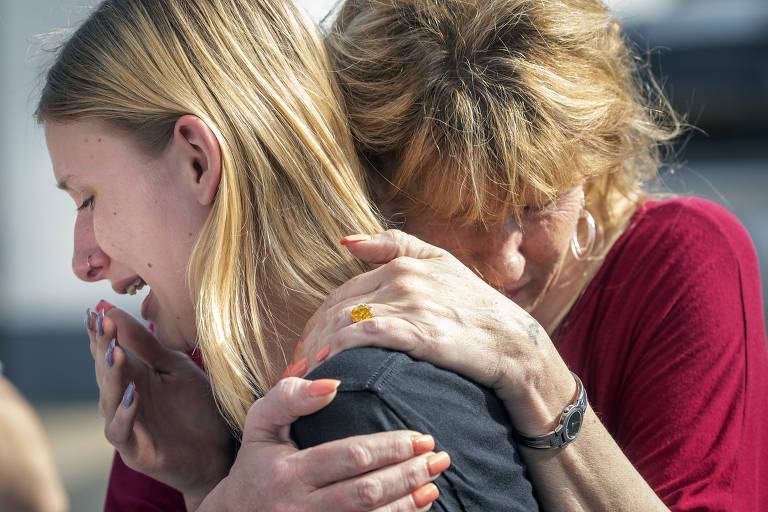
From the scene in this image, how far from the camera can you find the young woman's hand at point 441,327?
4.33 ft

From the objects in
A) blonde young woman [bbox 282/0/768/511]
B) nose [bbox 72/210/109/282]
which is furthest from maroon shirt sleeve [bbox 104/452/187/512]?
blonde young woman [bbox 282/0/768/511]

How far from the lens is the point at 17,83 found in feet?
23.5

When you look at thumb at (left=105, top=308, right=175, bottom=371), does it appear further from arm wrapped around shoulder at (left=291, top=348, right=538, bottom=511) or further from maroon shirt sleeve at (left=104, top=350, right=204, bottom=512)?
arm wrapped around shoulder at (left=291, top=348, right=538, bottom=511)

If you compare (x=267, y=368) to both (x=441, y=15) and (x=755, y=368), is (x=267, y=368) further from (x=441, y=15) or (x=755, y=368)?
(x=755, y=368)

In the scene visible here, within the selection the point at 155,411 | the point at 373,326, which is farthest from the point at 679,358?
the point at 155,411

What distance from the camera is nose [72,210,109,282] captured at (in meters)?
1.78

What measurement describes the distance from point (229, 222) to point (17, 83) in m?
6.56

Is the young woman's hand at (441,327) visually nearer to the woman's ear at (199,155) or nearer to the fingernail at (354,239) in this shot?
the fingernail at (354,239)

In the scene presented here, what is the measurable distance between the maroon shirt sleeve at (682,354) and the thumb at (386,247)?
67 cm

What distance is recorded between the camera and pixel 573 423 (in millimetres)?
1469

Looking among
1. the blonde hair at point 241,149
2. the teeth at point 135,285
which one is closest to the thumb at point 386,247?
the blonde hair at point 241,149

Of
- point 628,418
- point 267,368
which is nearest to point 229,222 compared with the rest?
point 267,368

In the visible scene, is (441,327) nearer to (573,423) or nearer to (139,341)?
(573,423)

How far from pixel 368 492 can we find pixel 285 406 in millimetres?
187
